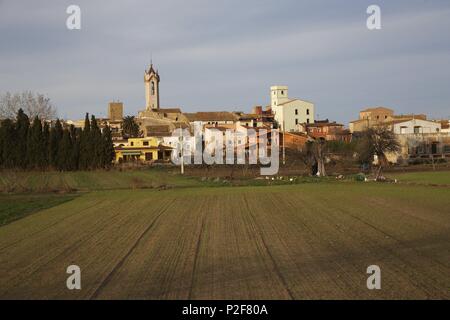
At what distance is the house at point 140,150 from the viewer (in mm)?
95125

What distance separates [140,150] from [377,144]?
3454cm

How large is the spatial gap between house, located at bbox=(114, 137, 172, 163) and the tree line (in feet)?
42.2

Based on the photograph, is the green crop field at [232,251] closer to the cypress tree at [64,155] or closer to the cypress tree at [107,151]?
the cypress tree at [64,155]

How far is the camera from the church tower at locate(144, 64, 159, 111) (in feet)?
508

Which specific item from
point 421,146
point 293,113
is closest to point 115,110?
point 293,113

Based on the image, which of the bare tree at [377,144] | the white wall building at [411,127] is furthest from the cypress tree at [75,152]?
the white wall building at [411,127]

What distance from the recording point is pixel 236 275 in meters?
12.2

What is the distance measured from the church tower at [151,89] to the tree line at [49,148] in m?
73.3
